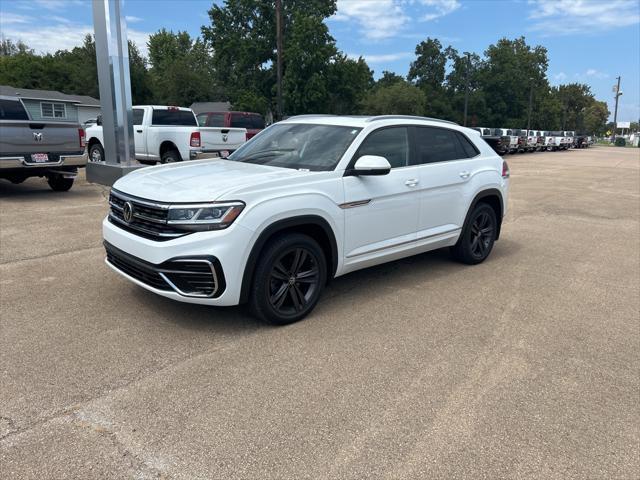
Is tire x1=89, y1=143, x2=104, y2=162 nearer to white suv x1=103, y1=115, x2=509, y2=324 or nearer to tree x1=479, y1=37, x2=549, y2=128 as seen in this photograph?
white suv x1=103, y1=115, x2=509, y2=324

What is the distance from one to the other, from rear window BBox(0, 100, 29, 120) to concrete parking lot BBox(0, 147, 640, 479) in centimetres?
468

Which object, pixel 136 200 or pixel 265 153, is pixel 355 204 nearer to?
pixel 265 153

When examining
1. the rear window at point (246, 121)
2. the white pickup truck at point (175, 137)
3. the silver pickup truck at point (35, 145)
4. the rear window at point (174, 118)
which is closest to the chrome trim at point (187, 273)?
the silver pickup truck at point (35, 145)

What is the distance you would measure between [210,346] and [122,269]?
109cm

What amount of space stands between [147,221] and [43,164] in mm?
7024

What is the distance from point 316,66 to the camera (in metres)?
48.4

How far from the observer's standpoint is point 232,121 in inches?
635

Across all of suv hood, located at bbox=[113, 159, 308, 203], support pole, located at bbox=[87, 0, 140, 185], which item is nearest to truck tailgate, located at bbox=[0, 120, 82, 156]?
support pole, located at bbox=[87, 0, 140, 185]

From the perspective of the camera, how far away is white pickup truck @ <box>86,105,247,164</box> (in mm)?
13422

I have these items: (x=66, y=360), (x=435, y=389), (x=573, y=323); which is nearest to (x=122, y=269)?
(x=66, y=360)

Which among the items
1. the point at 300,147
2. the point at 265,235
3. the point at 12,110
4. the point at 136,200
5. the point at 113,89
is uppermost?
the point at 113,89

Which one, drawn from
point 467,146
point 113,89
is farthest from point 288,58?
point 467,146

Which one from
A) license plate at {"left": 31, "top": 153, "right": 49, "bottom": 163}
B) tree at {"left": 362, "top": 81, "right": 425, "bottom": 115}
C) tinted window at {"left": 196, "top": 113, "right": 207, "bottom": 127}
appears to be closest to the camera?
license plate at {"left": 31, "top": 153, "right": 49, "bottom": 163}

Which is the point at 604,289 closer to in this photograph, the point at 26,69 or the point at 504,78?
the point at 26,69
